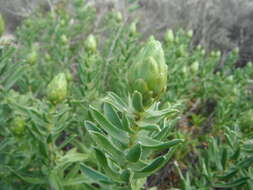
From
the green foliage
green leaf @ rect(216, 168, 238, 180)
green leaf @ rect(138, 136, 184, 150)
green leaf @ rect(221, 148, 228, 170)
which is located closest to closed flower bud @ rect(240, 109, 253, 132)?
the green foliage

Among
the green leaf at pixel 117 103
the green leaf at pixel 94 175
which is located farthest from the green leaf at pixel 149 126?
the green leaf at pixel 94 175

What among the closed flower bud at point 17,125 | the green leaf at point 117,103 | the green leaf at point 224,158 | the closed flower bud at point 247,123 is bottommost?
the green leaf at point 224,158

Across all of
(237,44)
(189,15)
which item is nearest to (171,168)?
(237,44)

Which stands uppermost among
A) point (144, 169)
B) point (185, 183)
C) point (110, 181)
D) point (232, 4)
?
point (144, 169)

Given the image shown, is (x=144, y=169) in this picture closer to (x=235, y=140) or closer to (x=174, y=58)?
(x=235, y=140)

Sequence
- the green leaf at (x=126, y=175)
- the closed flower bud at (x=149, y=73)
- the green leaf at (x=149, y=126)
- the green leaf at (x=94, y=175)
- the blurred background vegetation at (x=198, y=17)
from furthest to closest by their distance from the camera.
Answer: the blurred background vegetation at (x=198, y=17), the green leaf at (x=94, y=175), the green leaf at (x=126, y=175), the green leaf at (x=149, y=126), the closed flower bud at (x=149, y=73)

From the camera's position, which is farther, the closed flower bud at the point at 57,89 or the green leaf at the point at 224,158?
the green leaf at the point at 224,158

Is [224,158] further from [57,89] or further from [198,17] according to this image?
[198,17]

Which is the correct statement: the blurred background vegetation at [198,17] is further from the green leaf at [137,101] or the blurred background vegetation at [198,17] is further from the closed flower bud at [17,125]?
the green leaf at [137,101]

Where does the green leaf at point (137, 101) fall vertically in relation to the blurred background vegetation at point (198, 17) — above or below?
above
